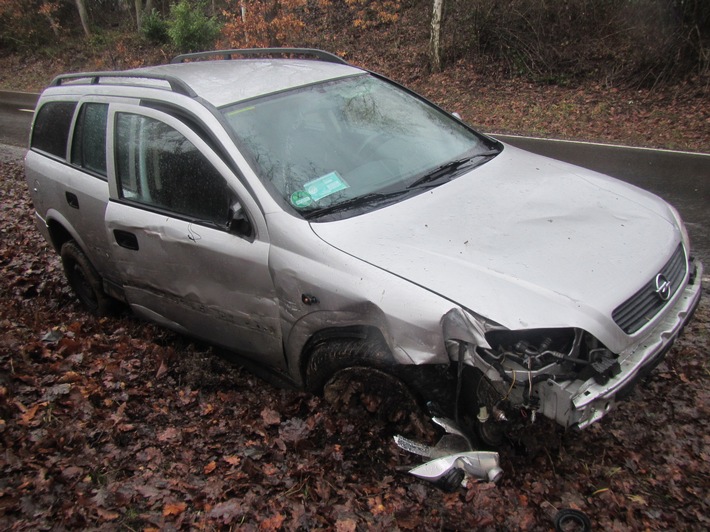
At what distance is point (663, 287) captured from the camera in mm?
2912

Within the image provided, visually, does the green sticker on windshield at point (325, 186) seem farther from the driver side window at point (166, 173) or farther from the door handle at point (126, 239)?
the door handle at point (126, 239)

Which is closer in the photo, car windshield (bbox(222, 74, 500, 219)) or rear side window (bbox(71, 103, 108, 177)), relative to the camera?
car windshield (bbox(222, 74, 500, 219))

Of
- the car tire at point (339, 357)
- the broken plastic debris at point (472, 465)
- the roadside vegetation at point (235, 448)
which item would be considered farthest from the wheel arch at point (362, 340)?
the broken plastic debris at point (472, 465)

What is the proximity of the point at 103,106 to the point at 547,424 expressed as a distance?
3.63 meters

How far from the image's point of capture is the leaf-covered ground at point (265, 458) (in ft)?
8.98

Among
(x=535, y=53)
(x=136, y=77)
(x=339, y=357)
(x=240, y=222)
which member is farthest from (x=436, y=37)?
(x=339, y=357)

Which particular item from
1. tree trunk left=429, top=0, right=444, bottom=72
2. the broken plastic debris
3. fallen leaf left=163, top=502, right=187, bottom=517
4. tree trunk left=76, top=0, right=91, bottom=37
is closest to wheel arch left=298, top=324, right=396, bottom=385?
the broken plastic debris

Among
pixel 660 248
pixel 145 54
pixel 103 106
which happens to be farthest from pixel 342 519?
pixel 145 54

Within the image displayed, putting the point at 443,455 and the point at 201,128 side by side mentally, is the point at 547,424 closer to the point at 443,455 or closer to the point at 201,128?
the point at 443,455

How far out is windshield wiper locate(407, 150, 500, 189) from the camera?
358cm

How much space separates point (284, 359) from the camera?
3441mm

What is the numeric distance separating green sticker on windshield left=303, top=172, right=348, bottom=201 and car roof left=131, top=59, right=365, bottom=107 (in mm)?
764

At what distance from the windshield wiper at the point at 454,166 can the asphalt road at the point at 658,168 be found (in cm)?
256

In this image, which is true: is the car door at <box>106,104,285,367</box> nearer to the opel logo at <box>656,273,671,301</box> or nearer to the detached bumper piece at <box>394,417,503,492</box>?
the detached bumper piece at <box>394,417,503,492</box>
